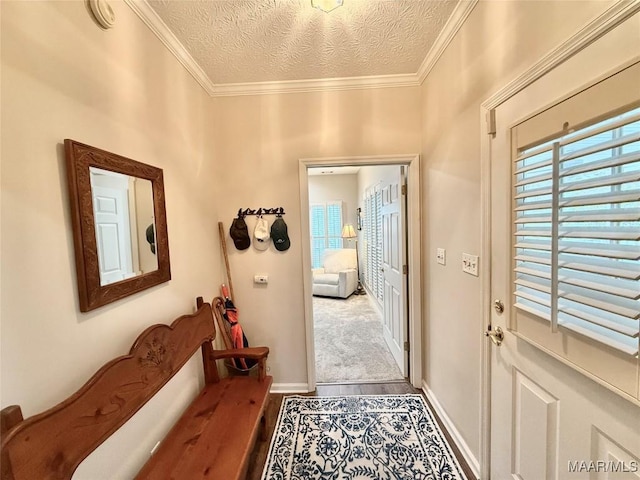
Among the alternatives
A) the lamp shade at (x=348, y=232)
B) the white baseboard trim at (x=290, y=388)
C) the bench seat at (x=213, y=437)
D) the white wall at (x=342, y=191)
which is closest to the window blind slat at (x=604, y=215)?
the bench seat at (x=213, y=437)

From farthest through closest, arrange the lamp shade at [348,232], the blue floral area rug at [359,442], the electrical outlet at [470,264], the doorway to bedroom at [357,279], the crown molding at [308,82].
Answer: the lamp shade at [348,232] → the doorway to bedroom at [357,279] → the crown molding at [308,82] → the blue floral area rug at [359,442] → the electrical outlet at [470,264]

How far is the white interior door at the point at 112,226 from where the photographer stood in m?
1.08

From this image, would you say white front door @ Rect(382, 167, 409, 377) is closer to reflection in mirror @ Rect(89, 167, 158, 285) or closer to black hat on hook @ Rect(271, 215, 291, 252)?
black hat on hook @ Rect(271, 215, 291, 252)

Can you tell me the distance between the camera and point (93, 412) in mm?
978

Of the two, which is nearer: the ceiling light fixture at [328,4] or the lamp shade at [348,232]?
the ceiling light fixture at [328,4]

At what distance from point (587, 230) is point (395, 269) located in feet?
6.18

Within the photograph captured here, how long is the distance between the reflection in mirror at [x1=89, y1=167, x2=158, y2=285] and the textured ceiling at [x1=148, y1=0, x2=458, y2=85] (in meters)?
1.02

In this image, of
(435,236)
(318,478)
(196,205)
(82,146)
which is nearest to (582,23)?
(435,236)

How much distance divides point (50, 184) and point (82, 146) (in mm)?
192

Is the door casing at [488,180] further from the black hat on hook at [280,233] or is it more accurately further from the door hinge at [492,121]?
the black hat on hook at [280,233]

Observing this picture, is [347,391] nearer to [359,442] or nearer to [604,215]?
[359,442]

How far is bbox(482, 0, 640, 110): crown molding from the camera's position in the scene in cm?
71

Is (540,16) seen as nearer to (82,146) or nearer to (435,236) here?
(435,236)

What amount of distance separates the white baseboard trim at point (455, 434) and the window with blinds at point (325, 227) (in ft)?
14.6
